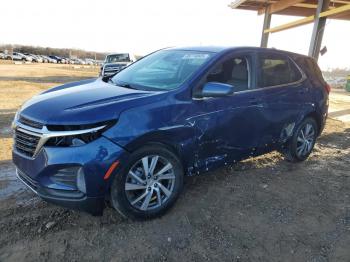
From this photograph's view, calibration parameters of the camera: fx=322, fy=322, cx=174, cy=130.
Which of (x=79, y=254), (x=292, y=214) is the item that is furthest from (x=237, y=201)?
(x=79, y=254)

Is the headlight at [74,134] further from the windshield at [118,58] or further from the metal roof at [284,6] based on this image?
the windshield at [118,58]

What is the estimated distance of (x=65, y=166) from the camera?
287 centimetres

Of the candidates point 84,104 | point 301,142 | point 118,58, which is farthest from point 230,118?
point 118,58

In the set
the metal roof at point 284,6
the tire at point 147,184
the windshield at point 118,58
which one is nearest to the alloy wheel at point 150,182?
the tire at point 147,184

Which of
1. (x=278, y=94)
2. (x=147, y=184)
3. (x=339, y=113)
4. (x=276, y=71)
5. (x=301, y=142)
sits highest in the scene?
(x=276, y=71)

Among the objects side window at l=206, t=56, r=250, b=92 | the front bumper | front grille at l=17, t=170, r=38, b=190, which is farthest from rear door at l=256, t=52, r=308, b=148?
front grille at l=17, t=170, r=38, b=190

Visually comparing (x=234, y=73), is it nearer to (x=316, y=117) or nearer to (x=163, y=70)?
(x=163, y=70)

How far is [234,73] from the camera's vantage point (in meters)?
4.18

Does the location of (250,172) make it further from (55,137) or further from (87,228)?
(55,137)

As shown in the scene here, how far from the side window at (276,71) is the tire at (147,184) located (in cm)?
184

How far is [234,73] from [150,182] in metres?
1.84

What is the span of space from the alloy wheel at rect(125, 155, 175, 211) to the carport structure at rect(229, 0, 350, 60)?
8.77m

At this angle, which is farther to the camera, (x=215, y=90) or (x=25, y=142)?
(x=215, y=90)

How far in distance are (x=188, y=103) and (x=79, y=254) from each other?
1.86m
